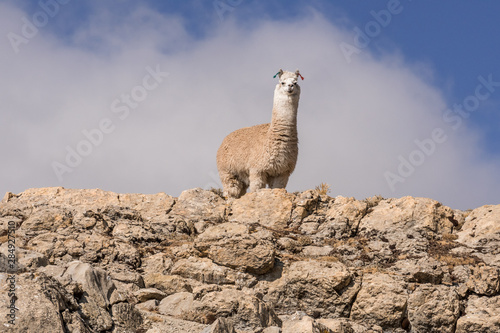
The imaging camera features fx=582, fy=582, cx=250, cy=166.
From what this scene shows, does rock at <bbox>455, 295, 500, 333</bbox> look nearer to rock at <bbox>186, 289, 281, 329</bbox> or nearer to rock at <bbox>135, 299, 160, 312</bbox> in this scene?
rock at <bbox>186, 289, 281, 329</bbox>

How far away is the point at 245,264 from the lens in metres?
10.3

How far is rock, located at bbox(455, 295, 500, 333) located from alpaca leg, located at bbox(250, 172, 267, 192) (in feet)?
21.2

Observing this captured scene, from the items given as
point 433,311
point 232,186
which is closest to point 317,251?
point 433,311

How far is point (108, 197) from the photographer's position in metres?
14.1

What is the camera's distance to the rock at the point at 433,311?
9.56 metres

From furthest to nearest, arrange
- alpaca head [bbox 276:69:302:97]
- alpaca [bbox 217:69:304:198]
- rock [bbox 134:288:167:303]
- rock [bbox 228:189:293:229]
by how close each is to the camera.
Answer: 1. alpaca head [bbox 276:69:302:97]
2. alpaca [bbox 217:69:304:198]
3. rock [bbox 228:189:293:229]
4. rock [bbox 134:288:167:303]

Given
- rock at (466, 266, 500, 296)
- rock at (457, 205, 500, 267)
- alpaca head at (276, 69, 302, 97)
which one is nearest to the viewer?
rock at (466, 266, 500, 296)

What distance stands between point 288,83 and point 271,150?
1.89 meters

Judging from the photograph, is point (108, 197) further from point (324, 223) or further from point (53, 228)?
point (324, 223)

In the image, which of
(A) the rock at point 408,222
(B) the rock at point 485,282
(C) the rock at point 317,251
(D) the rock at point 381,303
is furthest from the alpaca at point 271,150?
(B) the rock at point 485,282

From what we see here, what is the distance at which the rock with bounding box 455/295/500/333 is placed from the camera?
9445mm

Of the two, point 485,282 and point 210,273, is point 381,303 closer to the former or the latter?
point 485,282

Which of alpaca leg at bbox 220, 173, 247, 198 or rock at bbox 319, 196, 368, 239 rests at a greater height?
alpaca leg at bbox 220, 173, 247, 198

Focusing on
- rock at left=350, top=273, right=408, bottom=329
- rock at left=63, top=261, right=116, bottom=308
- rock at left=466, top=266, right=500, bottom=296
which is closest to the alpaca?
rock at left=350, top=273, right=408, bottom=329
